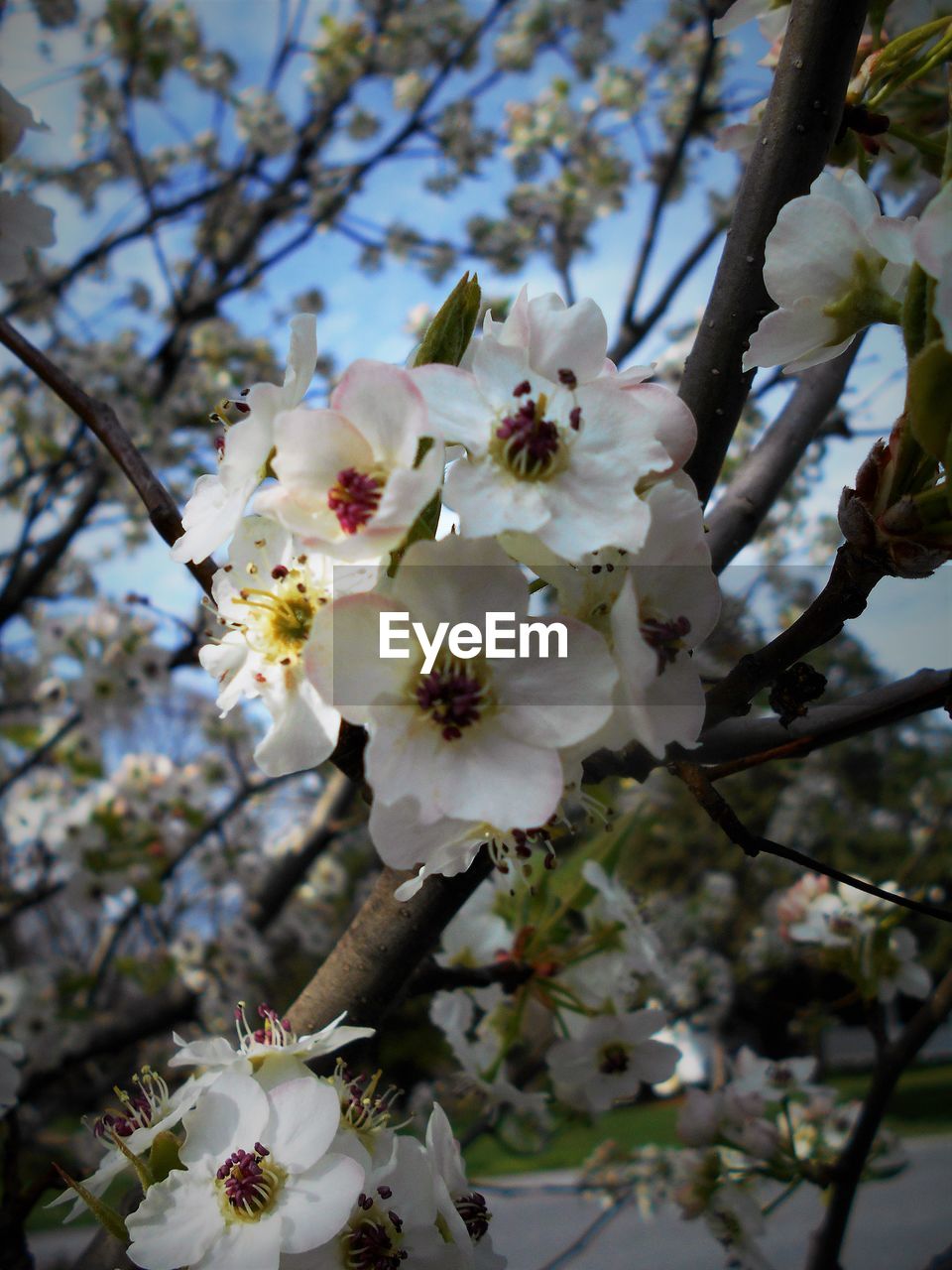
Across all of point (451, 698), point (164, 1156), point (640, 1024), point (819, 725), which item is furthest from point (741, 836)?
point (640, 1024)

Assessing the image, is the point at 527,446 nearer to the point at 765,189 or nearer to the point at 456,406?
the point at 456,406

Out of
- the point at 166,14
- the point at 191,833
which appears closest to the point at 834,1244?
the point at 191,833

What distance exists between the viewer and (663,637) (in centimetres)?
43

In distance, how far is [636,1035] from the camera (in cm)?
107

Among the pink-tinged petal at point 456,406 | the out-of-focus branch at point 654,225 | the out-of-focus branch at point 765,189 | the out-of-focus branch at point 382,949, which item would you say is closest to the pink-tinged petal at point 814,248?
the out-of-focus branch at point 765,189

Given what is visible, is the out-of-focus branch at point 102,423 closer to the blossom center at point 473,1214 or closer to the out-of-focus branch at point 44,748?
the blossom center at point 473,1214

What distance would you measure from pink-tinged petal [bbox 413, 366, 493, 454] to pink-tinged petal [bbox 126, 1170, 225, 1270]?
1.52 ft

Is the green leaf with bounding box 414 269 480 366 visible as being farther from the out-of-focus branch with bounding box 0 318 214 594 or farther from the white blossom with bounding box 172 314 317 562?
the out-of-focus branch with bounding box 0 318 214 594

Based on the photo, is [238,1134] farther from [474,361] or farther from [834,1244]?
[834,1244]

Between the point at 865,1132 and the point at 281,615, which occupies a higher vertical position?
the point at 281,615

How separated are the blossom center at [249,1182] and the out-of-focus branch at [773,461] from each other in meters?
0.61

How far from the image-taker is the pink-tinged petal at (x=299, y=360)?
0.47m

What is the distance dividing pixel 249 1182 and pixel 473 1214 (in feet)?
0.60

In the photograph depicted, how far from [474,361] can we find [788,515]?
2.52 metres
